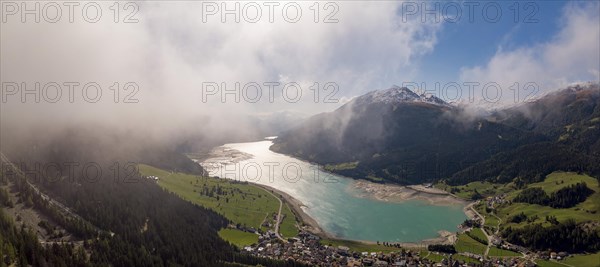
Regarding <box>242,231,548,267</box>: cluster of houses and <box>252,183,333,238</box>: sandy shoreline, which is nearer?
<box>242,231,548,267</box>: cluster of houses

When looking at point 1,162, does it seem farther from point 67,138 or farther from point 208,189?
point 208,189

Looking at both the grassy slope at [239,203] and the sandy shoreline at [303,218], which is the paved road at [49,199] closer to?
the grassy slope at [239,203]

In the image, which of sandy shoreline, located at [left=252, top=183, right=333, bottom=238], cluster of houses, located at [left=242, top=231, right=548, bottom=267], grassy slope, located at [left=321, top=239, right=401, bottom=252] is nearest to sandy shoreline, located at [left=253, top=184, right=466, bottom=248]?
sandy shoreline, located at [left=252, top=183, right=333, bottom=238]

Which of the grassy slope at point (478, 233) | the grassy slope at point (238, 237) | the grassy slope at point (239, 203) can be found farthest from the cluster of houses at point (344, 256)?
the grassy slope at point (478, 233)

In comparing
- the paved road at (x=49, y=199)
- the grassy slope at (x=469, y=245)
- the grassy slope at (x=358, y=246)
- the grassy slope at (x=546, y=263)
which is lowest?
the grassy slope at (x=546, y=263)

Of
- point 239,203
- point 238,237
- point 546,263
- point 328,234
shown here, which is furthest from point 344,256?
point 239,203

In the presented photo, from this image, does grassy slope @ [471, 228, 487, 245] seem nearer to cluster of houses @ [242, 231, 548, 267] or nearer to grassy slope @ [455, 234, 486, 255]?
grassy slope @ [455, 234, 486, 255]

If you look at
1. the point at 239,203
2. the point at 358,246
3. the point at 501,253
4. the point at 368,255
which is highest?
the point at 239,203

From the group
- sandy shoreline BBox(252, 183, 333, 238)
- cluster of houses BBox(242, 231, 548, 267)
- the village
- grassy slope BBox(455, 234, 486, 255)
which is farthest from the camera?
sandy shoreline BBox(252, 183, 333, 238)

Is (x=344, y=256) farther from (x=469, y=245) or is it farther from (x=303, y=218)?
(x=469, y=245)

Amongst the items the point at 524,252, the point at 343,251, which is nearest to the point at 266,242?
the point at 343,251

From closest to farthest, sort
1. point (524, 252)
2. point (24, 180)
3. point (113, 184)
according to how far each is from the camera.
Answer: point (24, 180)
point (524, 252)
point (113, 184)
